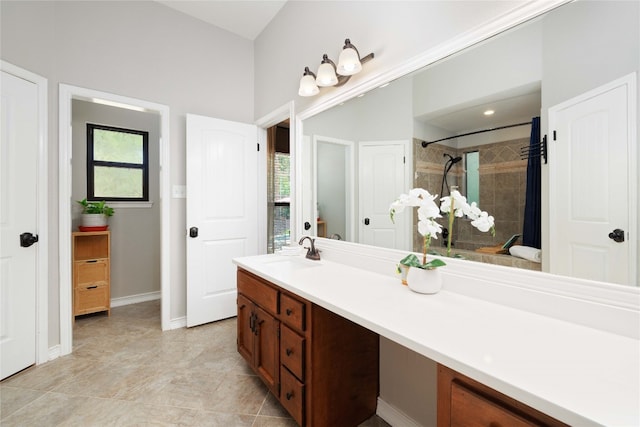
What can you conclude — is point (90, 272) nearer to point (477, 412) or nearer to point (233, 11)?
point (233, 11)

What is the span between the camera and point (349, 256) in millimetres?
1871

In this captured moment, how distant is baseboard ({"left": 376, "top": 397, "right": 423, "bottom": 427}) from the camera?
1.41 meters

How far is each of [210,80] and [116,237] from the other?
209 cm

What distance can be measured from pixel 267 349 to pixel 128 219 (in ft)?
8.85

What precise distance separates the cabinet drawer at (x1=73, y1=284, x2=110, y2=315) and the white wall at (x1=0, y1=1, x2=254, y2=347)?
2.45 ft

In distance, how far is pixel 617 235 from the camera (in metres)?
0.89

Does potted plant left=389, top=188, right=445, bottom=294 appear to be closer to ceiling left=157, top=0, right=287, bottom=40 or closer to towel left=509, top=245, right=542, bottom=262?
towel left=509, top=245, right=542, bottom=262

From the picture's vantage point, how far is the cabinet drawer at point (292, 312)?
4.31ft

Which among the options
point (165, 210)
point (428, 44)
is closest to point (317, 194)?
point (428, 44)

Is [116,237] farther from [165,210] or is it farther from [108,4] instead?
[108,4]

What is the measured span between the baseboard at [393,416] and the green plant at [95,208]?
3.12 m

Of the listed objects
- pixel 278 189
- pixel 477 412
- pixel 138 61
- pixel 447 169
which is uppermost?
pixel 138 61

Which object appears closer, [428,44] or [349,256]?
[428,44]

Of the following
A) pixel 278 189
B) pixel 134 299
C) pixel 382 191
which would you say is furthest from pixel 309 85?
pixel 134 299
